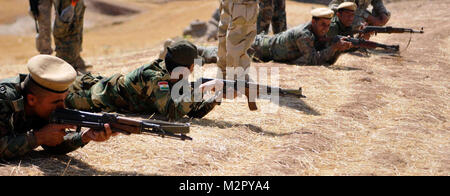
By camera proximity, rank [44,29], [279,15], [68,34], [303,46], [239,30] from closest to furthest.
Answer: [239,30], [303,46], [68,34], [44,29], [279,15]

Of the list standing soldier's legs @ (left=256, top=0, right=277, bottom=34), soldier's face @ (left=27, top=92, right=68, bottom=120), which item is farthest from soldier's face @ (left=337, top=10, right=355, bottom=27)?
soldier's face @ (left=27, top=92, right=68, bottom=120)

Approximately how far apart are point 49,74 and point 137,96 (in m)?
1.56

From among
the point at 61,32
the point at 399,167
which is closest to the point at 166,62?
the point at 399,167

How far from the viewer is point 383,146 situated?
443cm

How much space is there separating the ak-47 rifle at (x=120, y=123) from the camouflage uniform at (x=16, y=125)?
0.66ft

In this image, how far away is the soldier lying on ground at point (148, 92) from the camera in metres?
4.78

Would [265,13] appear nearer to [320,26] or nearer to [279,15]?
[279,15]

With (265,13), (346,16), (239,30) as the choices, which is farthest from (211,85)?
(265,13)

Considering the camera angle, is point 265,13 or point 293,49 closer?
point 293,49

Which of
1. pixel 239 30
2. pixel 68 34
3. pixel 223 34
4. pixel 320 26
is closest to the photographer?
pixel 239 30

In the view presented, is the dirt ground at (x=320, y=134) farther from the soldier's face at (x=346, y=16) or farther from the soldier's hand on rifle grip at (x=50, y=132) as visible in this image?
the soldier's face at (x=346, y=16)

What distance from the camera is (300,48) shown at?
7.87 m
